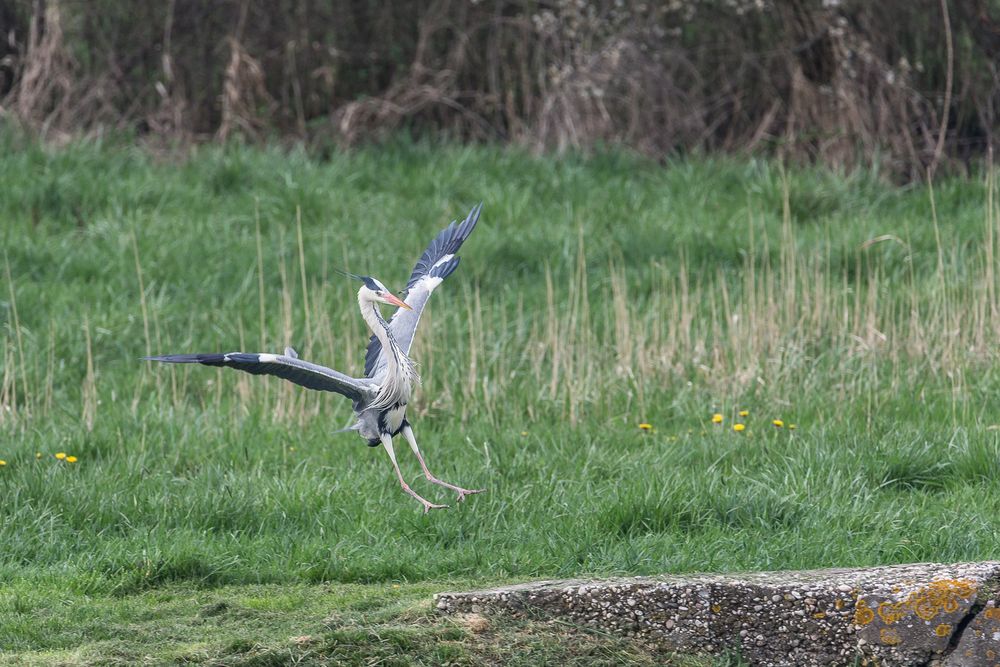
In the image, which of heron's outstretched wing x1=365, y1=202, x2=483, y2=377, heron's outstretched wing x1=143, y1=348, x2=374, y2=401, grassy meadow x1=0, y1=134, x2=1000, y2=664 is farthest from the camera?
grassy meadow x1=0, y1=134, x2=1000, y2=664

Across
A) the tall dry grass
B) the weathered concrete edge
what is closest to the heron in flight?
the weathered concrete edge

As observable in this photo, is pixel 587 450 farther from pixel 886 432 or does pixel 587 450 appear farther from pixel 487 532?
pixel 886 432

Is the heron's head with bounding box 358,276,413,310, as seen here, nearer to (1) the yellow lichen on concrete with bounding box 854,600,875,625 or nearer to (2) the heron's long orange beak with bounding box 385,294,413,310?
(2) the heron's long orange beak with bounding box 385,294,413,310

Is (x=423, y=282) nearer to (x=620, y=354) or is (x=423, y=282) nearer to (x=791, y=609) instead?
(x=791, y=609)

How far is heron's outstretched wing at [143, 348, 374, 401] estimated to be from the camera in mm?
3594

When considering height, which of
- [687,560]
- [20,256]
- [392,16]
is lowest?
[687,560]

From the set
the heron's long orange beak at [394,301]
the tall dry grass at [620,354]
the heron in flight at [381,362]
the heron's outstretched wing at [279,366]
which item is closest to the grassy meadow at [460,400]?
the tall dry grass at [620,354]

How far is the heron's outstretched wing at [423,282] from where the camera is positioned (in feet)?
14.1

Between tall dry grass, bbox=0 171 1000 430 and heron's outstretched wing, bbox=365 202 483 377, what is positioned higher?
heron's outstretched wing, bbox=365 202 483 377

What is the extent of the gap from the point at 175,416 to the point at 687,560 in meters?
3.08

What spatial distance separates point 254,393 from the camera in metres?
7.44

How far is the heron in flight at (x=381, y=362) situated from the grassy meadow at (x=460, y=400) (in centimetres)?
63

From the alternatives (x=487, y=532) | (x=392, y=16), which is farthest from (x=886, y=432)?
(x=392, y=16)

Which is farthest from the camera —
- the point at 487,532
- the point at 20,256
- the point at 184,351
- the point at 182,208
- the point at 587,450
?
the point at 182,208
